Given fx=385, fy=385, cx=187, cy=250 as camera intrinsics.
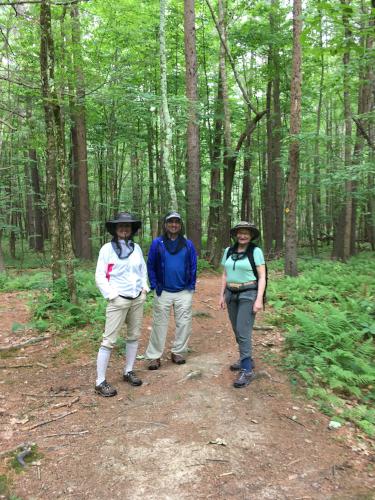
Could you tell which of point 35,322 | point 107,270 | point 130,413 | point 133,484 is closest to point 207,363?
point 130,413

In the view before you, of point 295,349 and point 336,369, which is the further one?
point 295,349

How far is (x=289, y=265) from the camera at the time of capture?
12.8 meters

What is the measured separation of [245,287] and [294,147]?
836cm

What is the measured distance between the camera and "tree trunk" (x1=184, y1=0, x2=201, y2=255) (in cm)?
1263

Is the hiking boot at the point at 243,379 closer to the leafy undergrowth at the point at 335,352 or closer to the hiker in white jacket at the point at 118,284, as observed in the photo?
the leafy undergrowth at the point at 335,352

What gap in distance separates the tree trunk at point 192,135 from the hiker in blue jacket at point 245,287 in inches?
324

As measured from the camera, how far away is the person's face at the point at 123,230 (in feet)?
16.8

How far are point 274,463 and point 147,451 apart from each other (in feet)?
3.96

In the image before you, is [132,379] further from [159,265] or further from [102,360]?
[159,265]

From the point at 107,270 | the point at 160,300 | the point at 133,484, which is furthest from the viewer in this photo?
the point at 160,300

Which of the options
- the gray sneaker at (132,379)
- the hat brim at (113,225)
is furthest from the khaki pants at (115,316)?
the hat brim at (113,225)

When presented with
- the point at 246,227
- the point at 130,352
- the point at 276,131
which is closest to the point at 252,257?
the point at 246,227

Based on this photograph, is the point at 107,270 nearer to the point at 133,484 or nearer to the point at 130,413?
the point at 130,413

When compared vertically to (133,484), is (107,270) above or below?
above
